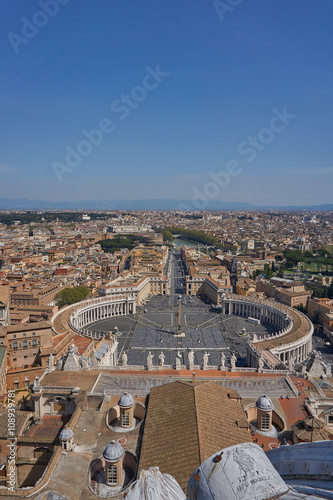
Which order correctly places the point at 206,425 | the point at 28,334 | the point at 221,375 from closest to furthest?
the point at 206,425, the point at 221,375, the point at 28,334

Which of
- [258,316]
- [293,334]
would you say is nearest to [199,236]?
[258,316]

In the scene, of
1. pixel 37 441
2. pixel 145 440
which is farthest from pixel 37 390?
pixel 145 440

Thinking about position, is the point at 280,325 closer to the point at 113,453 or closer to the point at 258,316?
the point at 258,316

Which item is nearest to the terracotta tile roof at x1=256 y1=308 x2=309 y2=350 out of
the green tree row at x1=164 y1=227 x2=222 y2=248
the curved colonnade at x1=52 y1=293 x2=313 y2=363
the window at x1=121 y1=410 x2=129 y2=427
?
the curved colonnade at x1=52 y1=293 x2=313 y2=363

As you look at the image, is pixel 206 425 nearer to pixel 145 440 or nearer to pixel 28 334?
pixel 145 440

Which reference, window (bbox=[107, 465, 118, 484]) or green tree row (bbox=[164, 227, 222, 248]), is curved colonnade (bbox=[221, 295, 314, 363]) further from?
green tree row (bbox=[164, 227, 222, 248])

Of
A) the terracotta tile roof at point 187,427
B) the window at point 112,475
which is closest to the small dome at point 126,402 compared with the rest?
the terracotta tile roof at point 187,427

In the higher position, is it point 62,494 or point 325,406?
point 62,494
